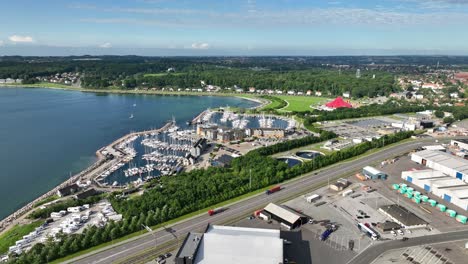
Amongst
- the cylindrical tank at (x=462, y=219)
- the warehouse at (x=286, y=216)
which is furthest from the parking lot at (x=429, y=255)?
the warehouse at (x=286, y=216)

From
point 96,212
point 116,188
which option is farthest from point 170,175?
point 96,212

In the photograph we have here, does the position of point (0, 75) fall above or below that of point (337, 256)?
above

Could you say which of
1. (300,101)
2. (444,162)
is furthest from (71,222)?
(300,101)

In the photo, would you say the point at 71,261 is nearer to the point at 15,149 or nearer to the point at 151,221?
the point at 151,221

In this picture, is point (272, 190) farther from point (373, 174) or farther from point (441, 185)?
point (441, 185)

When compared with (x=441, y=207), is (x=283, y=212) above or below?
above

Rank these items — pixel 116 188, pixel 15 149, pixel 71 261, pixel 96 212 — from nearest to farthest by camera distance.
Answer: pixel 71 261 → pixel 96 212 → pixel 116 188 → pixel 15 149
